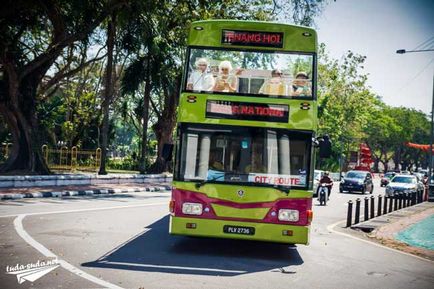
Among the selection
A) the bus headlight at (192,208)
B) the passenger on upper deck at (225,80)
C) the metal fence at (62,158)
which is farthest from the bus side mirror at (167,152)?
the metal fence at (62,158)

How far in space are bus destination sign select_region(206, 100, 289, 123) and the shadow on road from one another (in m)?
2.61

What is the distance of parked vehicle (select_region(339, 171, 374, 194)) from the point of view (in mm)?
36750

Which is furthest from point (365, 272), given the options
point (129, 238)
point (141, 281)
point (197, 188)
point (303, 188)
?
point (129, 238)

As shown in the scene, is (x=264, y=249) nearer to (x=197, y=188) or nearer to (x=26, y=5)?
(x=197, y=188)

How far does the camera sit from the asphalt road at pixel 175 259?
7242 mm

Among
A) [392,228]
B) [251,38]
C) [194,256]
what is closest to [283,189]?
[194,256]

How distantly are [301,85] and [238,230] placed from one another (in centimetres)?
295

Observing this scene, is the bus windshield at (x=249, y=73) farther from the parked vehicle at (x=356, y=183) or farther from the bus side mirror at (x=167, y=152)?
the parked vehicle at (x=356, y=183)

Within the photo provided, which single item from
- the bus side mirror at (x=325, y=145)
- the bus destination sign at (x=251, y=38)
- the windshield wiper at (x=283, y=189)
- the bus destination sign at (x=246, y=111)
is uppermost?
the bus destination sign at (x=251, y=38)

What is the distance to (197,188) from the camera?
915 cm

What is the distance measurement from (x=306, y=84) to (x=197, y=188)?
111 inches

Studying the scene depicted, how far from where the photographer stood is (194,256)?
9195 millimetres

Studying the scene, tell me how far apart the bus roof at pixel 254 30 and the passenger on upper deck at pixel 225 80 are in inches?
16.6

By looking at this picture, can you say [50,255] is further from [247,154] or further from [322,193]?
[322,193]
